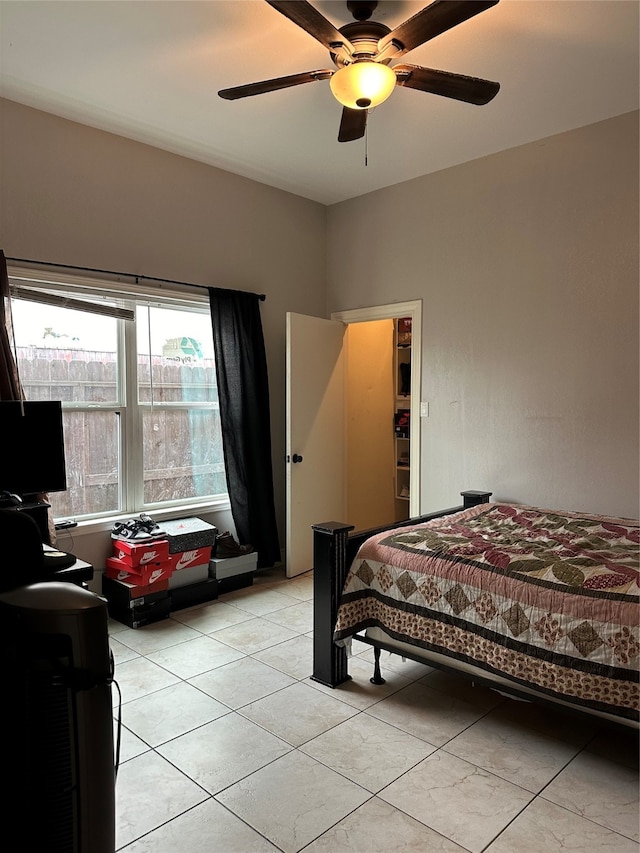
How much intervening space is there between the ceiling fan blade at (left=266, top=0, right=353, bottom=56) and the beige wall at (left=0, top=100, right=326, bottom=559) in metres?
1.96

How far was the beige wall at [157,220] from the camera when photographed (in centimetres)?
339

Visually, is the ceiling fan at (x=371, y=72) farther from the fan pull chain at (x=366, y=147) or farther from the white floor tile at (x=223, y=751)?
the white floor tile at (x=223, y=751)

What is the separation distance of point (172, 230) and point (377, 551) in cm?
267

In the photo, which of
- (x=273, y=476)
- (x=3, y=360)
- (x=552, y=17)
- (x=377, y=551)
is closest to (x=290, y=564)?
(x=273, y=476)

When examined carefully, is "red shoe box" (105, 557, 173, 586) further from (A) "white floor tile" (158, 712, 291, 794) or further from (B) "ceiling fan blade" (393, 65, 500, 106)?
(B) "ceiling fan blade" (393, 65, 500, 106)

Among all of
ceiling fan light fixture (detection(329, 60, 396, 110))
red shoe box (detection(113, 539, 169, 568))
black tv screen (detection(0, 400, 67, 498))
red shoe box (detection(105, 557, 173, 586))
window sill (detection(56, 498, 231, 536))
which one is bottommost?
red shoe box (detection(105, 557, 173, 586))

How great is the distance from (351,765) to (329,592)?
75 cm

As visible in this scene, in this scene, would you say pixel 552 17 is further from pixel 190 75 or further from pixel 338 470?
pixel 338 470

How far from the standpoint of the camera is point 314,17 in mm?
2074

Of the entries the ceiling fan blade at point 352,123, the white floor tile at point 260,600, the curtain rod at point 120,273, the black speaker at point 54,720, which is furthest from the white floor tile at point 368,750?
the curtain rod at point 120,273

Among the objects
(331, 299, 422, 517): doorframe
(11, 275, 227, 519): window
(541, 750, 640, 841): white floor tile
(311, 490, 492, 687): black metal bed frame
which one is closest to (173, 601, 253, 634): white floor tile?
(11, 275, 227, 519): window

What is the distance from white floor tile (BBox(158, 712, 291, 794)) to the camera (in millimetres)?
2154

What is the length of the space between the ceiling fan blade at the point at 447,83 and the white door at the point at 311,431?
2.19 m

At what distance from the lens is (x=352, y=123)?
284 cm
